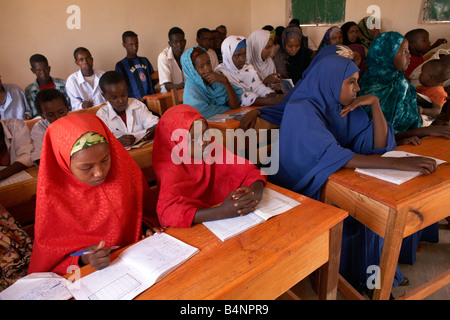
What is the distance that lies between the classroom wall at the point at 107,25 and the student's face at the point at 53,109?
281 cm

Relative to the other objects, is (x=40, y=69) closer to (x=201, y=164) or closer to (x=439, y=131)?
(x=201, y=164)

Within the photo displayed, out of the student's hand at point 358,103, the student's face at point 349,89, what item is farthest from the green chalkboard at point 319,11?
the student's face at point 349,89

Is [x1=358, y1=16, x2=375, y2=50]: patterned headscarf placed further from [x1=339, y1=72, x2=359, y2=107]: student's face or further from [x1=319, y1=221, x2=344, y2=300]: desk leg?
[x1=319, y1=221, x2=344, y2=300]: desk leg

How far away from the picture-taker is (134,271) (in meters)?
0.96

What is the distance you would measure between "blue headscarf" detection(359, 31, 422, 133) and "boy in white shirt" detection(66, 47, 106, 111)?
11.1 ft

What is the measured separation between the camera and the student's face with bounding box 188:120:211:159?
4.61ft

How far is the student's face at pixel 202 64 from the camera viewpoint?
8.49 feet

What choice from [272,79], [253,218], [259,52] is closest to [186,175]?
[253,218]

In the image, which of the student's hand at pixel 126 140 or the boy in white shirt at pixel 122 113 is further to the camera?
the boy in white shirt at pixel 122 113

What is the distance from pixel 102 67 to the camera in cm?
496

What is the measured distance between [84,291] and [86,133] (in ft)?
1.82

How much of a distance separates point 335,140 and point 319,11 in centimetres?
525

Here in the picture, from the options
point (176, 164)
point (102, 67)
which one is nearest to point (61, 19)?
point (102, 67)

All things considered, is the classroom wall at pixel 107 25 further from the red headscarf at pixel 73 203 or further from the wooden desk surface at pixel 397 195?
the wooden desk surface at pixel 397 195
